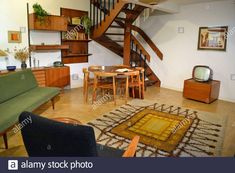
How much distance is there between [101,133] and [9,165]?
1.69 m

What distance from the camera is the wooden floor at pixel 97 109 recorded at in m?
2.62

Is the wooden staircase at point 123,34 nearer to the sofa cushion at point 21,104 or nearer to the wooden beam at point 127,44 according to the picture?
the wooden beam at point 127,44

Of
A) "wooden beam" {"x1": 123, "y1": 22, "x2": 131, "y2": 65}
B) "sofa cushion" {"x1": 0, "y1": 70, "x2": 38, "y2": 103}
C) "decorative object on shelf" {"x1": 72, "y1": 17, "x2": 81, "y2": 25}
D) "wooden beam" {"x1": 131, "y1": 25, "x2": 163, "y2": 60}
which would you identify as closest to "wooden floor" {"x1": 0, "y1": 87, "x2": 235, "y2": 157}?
"sofa cushion" {"x1": 0, "y1": 70, "x2": 38, "y2": 103}

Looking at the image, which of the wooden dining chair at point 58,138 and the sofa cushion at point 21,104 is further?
the sofa cushion at point 21,104

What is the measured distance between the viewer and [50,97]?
12.1ft

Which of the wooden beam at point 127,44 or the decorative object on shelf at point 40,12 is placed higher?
the decorative object on shelf at point 40,12

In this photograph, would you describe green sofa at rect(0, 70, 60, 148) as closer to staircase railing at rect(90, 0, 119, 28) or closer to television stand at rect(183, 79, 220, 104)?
staircase railing at rect(90, 0, 119, 28)

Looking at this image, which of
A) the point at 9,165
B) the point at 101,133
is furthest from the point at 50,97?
the point at 9,165

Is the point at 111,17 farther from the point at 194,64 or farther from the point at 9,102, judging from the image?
the point at 9,102

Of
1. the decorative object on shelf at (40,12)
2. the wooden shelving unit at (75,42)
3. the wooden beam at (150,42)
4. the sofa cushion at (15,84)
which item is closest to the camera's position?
the sofa cushion at (15,84)

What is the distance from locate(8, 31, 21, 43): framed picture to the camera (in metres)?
4.36

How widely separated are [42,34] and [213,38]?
4203 mm

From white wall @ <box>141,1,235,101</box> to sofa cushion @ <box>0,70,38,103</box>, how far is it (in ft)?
12.5

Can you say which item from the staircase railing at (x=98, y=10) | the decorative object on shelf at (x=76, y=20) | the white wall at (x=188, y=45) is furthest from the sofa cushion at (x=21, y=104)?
the white wall at (x=188, y=45)
